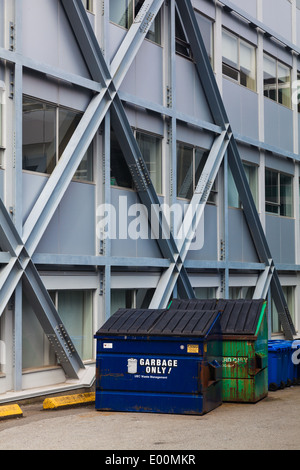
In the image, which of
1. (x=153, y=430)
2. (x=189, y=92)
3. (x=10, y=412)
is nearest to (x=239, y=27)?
(x=189, y=92)

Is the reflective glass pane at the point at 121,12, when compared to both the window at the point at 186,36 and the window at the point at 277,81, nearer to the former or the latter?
the window at the point at 186,36

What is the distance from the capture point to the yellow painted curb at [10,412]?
12.1 meters

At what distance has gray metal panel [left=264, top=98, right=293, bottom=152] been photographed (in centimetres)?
2369

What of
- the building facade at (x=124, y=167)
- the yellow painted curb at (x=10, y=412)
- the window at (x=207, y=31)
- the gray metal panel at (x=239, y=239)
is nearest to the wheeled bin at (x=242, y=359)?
the building facade at (x=124, y=167)

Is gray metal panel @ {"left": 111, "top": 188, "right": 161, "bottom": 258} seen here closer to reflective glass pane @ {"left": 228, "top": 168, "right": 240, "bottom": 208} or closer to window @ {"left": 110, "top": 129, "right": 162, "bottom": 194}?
window @ {"left": 110, "top": 129, "right": 162, "bottom": 194}

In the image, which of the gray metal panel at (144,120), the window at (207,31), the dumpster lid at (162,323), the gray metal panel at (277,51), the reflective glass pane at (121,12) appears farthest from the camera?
the gray metal panel at (277,51)

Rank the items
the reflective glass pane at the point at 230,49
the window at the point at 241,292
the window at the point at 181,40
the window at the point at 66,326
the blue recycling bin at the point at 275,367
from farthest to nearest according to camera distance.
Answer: the window at the point at 241,292 → the reflective glass pane at the point at 230,49 → the window at the point at 181,40 → the blue recycling bin at the point at 275,367 → the window at the point at 66,326

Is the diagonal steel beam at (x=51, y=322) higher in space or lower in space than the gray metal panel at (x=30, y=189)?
lower

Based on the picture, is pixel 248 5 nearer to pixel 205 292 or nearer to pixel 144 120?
pixel 144 120

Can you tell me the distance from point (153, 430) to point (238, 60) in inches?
553

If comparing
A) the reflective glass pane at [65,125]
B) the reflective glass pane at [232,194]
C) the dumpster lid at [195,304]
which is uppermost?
the reflective glass pane at [65,125]

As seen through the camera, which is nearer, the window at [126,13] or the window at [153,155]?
the window at [126,13]

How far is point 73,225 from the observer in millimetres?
15078

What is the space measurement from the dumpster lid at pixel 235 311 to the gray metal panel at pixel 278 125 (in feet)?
33.7
